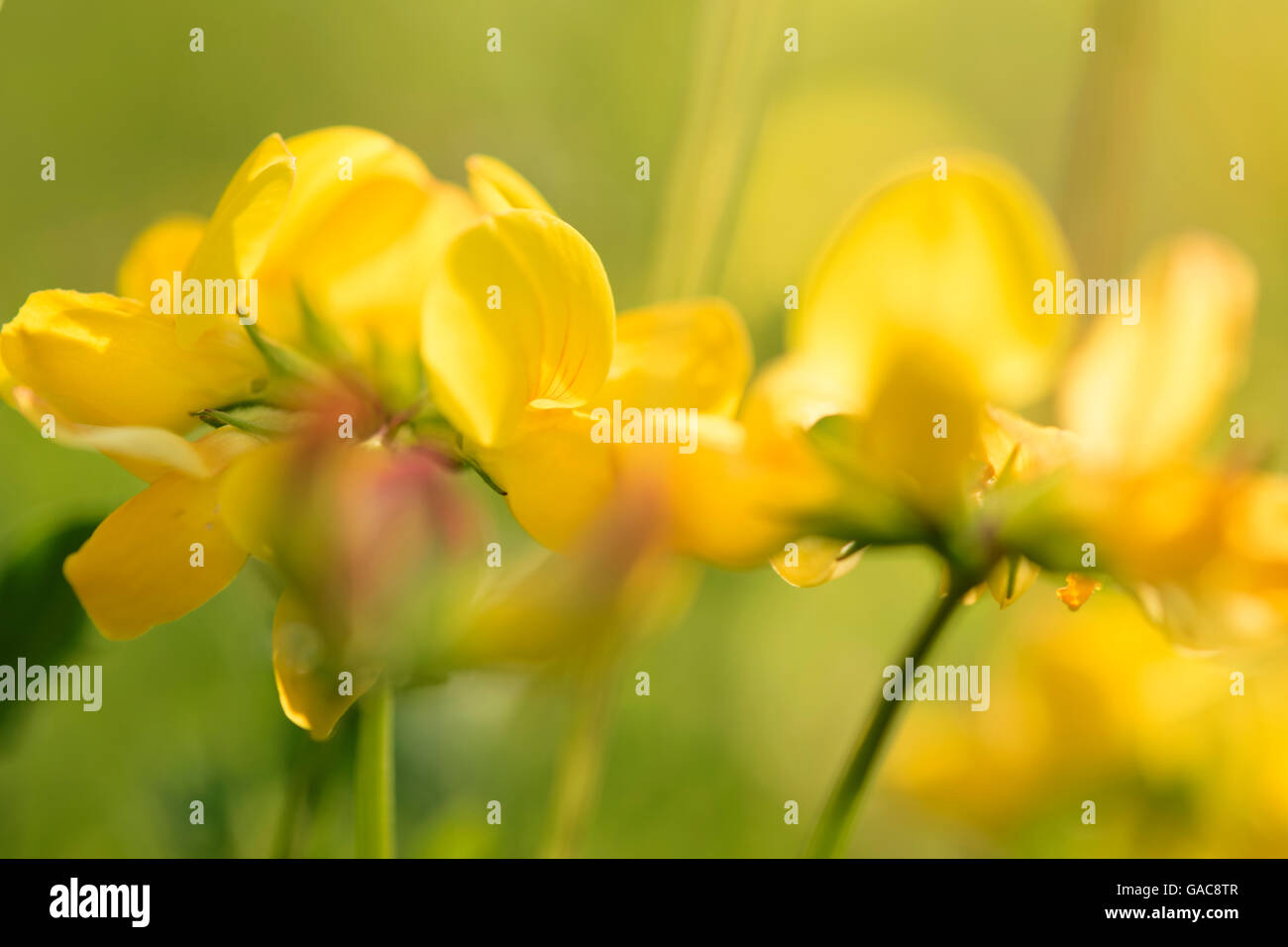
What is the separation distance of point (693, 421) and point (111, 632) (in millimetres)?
244

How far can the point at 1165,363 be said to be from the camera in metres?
0.51

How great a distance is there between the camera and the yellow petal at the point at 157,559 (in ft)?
1.59

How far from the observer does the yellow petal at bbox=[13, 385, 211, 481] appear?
446 millimetres

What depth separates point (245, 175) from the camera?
1.57 ft

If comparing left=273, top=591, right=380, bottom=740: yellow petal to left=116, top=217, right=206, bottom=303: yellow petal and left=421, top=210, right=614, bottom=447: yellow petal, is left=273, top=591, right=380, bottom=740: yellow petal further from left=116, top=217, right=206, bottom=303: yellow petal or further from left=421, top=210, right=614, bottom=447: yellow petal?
left=116, top=217, right=206, bottom=303: yellow petal

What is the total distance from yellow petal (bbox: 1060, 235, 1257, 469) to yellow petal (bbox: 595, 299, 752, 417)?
14cm

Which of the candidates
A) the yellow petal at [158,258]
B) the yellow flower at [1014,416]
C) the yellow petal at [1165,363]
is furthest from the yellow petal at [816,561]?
the yellow petal at [158,258]

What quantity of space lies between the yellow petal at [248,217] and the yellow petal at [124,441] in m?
0.07

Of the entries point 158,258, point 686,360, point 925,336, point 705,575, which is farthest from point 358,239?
point 705,575

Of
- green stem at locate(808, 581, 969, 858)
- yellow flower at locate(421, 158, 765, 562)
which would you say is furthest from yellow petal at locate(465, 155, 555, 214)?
green stem at locate(808, 581, 969, 858)

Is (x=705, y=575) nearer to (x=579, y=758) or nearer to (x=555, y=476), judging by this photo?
(x=579, y=758)

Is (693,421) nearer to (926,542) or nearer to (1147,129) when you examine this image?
(926,542)

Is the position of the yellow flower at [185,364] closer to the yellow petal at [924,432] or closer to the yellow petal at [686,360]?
the yellow petal at [686,360]

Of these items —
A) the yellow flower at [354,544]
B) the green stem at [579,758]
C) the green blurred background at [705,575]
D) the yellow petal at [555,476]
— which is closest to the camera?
the yellow flower at [354,544]
